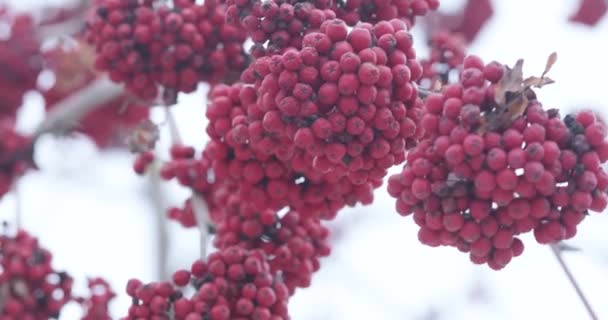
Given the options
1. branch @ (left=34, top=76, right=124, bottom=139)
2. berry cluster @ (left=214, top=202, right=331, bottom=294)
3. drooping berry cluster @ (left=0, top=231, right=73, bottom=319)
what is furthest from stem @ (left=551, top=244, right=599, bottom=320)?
branch @ (left=34, top=76, right=124, bottom=139)

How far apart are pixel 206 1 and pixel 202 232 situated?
61 centimetres

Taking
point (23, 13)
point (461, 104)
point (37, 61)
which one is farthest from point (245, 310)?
point (23, 13)

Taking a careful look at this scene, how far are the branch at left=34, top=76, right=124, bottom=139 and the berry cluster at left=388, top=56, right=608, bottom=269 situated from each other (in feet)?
6.91

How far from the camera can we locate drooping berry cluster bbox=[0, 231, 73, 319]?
2881 mm

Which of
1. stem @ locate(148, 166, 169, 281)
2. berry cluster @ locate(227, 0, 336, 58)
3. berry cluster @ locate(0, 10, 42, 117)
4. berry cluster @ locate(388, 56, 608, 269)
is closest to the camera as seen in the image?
berry cluster @ locate(388, 56, 608, 269)

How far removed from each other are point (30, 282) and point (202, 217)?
0.58 metres

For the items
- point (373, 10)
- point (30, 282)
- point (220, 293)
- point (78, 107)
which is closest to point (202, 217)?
point (220, 293)

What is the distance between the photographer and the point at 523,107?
1.76m

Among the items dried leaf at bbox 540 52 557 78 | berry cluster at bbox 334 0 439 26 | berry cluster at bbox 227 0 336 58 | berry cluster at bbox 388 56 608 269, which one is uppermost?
berry cluster at bbox 334 0 439 26

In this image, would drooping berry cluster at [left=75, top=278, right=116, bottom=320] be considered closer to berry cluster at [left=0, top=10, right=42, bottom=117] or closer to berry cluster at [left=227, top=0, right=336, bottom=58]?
berry cluster at [left=227, top=0, right=336, bottom=58]

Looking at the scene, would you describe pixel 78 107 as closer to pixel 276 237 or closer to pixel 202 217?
pixel 202 217

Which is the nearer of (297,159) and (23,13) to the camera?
(297,159)

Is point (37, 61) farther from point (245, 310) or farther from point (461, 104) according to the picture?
point (461, 104)

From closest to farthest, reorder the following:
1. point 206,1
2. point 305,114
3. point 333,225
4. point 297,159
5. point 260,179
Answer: point 305,114
point 297,159
point 260,179
point 206,1
point 333,225
